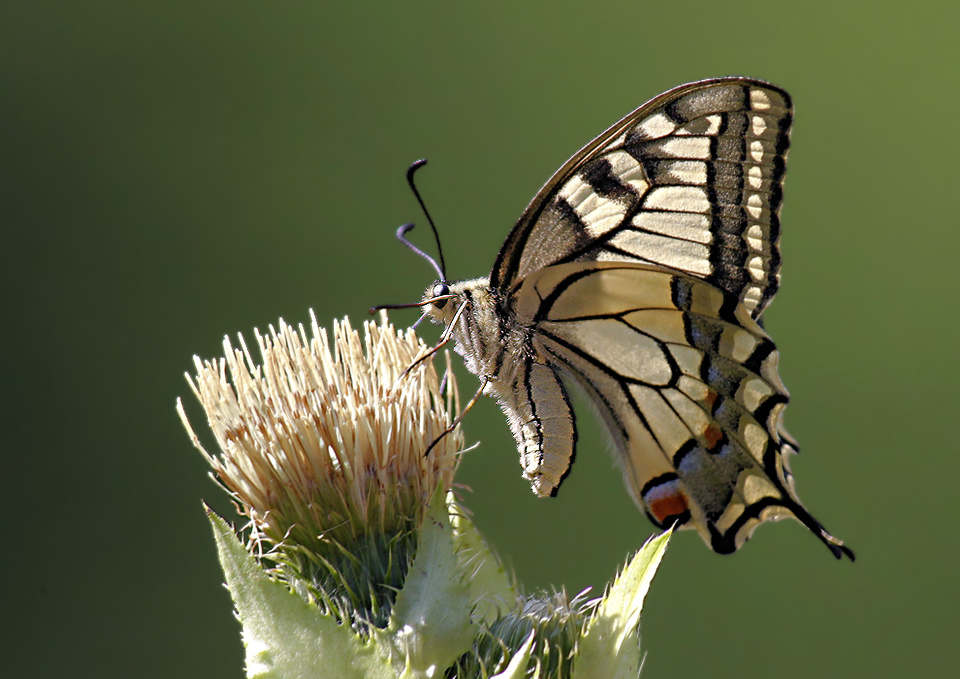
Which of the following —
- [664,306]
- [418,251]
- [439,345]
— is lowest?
[664,306]

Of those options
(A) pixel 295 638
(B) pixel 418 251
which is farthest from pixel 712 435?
(A) pixel 295 638

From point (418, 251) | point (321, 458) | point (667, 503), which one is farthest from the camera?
point (418, 251)

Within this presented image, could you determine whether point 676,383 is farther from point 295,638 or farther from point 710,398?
point 295,638

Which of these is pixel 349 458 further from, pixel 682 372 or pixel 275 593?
pixel 682 372

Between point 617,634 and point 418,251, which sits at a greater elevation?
point 418,251

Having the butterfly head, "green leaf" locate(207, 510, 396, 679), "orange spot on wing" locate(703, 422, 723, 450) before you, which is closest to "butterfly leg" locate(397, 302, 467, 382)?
the butterfly head

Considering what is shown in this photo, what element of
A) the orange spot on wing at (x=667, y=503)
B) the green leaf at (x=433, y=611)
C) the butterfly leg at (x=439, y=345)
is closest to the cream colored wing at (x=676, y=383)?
the orange spot on wing at (x=667, y=503)
